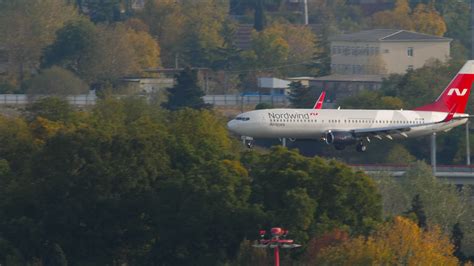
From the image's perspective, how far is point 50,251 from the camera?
11238 cm

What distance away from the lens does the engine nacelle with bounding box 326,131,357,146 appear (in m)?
137

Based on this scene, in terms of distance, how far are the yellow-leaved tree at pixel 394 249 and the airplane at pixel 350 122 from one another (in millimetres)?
30067

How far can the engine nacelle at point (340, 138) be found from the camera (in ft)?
449

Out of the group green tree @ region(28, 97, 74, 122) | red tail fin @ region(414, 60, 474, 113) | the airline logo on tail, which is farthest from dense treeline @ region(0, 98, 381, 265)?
the airline logo on tail

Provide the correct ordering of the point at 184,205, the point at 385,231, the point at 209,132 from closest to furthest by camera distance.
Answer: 1. the point at 385,231
2. the point at 184,205
3. the point at 209,132

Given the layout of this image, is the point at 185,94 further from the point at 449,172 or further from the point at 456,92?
the point at 456,92

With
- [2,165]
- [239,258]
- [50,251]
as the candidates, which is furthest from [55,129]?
[239,258]

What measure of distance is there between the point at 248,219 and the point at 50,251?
39.8 feet

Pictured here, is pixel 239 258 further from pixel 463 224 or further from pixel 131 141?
pixel 463 224

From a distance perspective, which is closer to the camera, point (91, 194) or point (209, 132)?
point (91, 194)

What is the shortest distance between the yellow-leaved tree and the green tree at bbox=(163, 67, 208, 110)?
3356 inches

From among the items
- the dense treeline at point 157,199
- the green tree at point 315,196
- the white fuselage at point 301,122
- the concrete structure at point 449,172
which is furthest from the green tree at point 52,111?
the green tree at point 315,196

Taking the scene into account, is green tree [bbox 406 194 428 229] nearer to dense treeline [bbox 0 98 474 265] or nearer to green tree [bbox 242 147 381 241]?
dense treeline [bbox 0 98 474 265]

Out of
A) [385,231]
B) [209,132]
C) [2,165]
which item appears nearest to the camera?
[385,231]
